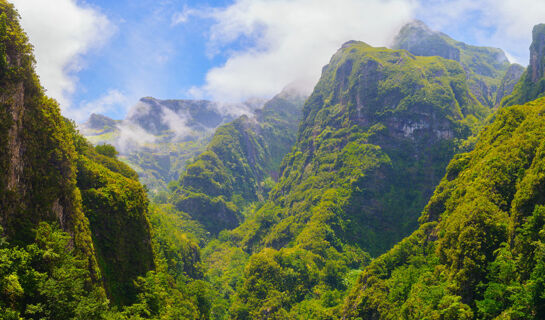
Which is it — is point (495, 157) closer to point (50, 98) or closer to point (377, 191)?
point (50, 98)

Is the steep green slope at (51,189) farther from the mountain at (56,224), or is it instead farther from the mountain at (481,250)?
the mountain at (481,250)

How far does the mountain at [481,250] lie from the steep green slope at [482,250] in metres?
0.17

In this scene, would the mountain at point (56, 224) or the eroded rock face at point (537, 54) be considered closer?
the mountain at point (56, 224)

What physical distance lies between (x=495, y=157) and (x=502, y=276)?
36947 millimetres

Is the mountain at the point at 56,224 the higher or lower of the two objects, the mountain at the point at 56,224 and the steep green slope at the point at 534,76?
the lower

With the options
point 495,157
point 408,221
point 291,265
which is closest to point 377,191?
point 408,221

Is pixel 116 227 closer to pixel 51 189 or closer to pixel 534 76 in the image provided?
pixel 51 189

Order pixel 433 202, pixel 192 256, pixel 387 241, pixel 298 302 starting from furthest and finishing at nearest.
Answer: pixel 387 241, pixel 192 256, pixel 298 302, pixel 433 202

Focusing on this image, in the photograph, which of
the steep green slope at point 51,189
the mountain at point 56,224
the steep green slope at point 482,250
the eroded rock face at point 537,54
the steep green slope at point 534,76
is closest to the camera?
the mountain at point 56,224

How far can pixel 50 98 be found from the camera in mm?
49688

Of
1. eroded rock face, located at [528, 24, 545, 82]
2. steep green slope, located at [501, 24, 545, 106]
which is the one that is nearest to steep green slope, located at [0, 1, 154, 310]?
steep green slope, located at [501, 24, 545, 106]

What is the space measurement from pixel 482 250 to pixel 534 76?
139m

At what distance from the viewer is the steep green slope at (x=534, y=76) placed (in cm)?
14075

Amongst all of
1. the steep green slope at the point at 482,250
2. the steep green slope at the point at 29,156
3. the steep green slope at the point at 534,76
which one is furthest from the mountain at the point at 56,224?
the steep green slope at the point at 534,76
